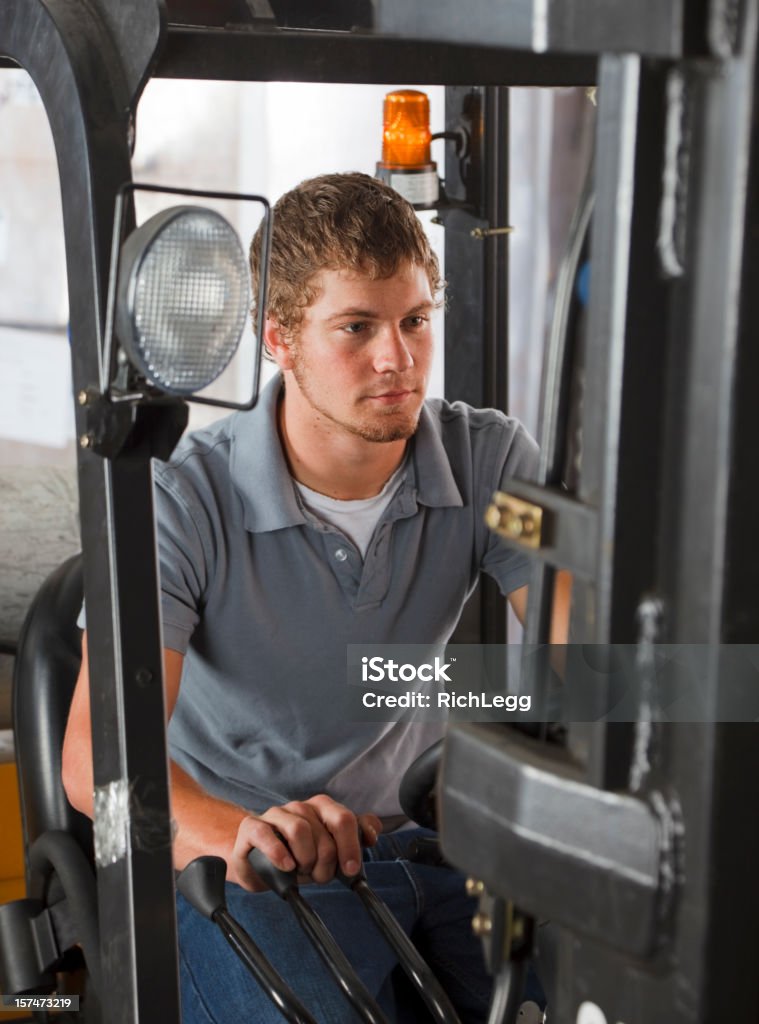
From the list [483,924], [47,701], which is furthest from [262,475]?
[483,924]

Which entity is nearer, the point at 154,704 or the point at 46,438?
the point at 154,704

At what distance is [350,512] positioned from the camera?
1.91m

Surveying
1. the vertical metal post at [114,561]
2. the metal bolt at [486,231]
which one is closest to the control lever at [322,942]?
the vertical metal post at [114,561]

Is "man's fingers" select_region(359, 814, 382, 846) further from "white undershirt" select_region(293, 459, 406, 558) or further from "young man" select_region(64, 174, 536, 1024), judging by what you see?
"white undershirt" select_region(293, 459, 406, 558)

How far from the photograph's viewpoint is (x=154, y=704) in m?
1.22

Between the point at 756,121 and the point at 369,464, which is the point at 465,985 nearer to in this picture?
the point at 369,464

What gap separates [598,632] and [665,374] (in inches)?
5.5

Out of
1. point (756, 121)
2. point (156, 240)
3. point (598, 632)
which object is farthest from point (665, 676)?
point (156, 240)

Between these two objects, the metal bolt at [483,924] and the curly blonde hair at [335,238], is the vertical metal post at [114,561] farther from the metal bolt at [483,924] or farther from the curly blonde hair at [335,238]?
the curly blonde hair at [335,238]

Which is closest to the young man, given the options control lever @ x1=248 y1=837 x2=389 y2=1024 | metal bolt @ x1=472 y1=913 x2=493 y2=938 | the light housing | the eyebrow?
the eyebrow

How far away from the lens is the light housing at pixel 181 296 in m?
1.02

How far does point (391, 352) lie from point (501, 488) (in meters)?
0.27

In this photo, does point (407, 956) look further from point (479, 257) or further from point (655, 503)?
point (479, 257)

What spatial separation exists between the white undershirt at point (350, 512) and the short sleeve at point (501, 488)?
0.54 feet
